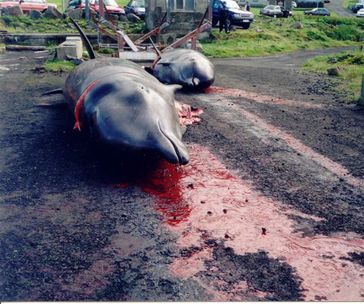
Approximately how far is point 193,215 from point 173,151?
2.43 ft

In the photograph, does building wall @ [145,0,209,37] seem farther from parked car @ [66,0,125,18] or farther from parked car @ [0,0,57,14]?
parked car @ [0,0,57,14]

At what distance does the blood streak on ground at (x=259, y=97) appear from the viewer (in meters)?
10.1

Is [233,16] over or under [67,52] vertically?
under

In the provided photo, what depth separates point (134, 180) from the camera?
5809 millimetres

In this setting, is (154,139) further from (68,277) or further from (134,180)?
(68,277)

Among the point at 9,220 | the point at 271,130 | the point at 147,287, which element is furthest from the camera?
the point at 271,130

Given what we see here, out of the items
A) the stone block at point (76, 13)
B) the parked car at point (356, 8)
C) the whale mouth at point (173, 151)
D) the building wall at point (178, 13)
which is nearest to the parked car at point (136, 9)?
the stone block at point (76, 13)

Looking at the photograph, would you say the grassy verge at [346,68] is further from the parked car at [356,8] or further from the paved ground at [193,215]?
the parked car at [356,8]

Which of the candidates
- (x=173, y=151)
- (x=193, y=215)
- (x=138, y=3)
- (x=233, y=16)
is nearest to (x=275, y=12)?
(x=138, y=3)

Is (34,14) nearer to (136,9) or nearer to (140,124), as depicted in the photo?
(136,9)

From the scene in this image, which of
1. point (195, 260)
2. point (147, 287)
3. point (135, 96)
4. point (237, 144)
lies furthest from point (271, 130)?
point (147, 287)

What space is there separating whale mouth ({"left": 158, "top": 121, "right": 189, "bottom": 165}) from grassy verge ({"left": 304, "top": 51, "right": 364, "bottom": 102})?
6503mm

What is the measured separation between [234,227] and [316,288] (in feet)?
3.76

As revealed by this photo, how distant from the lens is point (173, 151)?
5238 mm
